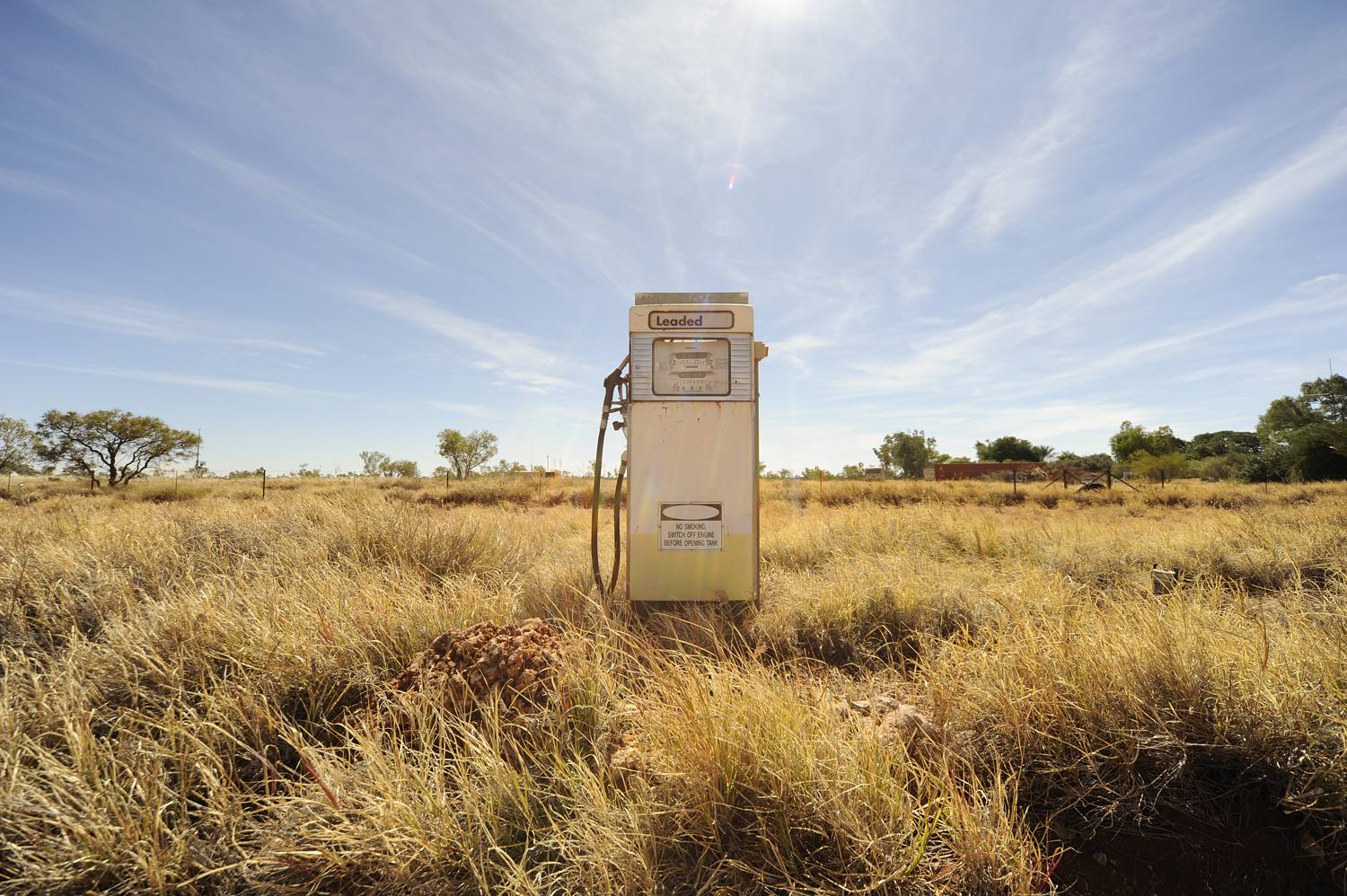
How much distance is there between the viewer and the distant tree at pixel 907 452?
5481cm

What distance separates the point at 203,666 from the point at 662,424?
2889mm

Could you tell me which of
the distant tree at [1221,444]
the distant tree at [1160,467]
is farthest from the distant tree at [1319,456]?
the distant tree at [1221,444]

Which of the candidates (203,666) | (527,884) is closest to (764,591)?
(527,884)

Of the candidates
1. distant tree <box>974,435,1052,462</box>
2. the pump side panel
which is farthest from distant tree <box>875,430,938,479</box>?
the pump side panel

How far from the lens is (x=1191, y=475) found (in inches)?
1503

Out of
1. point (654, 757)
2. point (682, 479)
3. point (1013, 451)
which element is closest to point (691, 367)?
point (682, 479)

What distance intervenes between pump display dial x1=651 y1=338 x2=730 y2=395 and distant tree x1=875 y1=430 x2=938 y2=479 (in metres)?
53.2

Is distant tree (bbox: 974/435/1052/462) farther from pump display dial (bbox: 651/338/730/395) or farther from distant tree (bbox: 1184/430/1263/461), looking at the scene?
pump display dial (bbox: 651/338/730/395)

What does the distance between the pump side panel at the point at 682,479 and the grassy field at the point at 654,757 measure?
0.44 metres

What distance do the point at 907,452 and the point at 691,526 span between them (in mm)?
57292

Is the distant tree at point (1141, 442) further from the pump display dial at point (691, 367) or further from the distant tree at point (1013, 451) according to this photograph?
the pump display dial at point (691, 367)

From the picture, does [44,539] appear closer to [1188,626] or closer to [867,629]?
[867,629]

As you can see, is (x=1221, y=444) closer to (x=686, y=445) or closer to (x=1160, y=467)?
(x=1160, y=467)

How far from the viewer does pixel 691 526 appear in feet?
13.4
